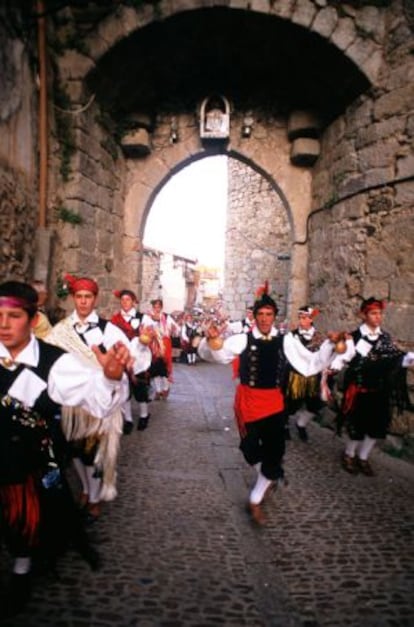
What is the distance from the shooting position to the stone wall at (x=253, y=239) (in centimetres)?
1294

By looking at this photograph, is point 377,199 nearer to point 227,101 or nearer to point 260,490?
point 227,101

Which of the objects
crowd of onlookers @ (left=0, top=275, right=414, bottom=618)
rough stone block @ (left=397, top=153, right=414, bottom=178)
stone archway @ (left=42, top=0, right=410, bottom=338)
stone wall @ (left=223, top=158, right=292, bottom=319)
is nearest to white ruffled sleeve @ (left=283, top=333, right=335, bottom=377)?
crowd of onlookers @ (left=0, top=275, right=414, bottom=618)

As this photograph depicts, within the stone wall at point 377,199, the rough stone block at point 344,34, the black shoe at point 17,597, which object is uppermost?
the rough stone block at point 344,34

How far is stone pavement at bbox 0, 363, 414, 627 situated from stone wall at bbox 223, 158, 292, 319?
8912 mm

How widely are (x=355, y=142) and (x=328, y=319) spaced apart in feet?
8.64

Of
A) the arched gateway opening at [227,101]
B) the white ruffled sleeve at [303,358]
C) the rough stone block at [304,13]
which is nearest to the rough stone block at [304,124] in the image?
the arched gateway opening at [227,101]

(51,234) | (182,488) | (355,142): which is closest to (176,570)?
(182,488)

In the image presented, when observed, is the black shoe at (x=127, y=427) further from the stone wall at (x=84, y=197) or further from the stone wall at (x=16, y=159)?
the stone wall at (x=16, y=159)

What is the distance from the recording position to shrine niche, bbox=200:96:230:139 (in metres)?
7.86

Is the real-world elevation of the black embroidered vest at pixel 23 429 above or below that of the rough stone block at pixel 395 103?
below

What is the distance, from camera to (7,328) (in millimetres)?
2068

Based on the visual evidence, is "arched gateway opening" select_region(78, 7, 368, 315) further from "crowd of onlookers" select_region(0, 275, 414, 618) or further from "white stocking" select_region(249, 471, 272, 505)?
"white stocking" select_region(249, 471, 272, 505)

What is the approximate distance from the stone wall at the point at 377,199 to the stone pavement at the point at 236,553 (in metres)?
2.21

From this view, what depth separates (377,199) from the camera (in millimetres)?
5695
